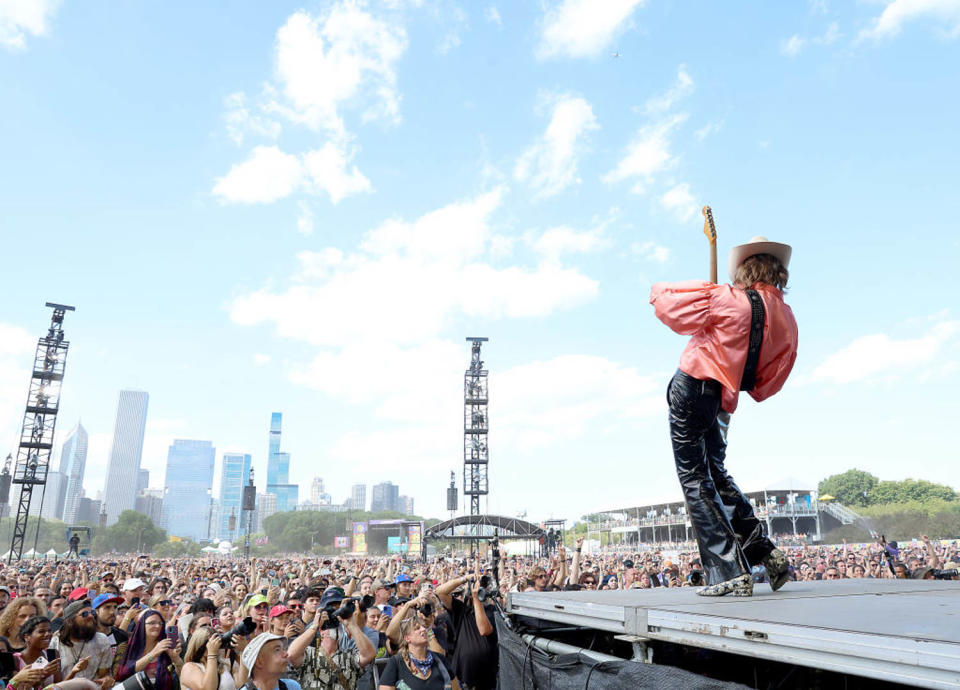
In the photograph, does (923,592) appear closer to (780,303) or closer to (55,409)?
(780,303)

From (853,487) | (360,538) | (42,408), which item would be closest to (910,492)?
(853,487)

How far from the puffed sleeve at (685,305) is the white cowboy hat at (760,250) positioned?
0.32m

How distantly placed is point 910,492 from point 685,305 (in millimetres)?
98444

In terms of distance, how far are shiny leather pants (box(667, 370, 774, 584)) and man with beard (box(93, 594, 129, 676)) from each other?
5.28 metres

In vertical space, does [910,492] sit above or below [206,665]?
above

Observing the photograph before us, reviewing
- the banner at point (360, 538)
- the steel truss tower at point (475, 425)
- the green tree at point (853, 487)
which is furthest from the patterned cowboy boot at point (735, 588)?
the green tree at point (853, 487)

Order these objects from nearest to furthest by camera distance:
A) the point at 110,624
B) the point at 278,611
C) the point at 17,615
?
the point at 278,611 → the point at 17,615 → the point at 110,624

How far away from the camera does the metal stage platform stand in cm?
128

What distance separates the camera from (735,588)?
2.66 metres

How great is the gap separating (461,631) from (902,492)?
319 feet

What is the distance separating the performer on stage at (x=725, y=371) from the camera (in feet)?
9.34

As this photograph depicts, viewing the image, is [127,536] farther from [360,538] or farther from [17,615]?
[17,615]

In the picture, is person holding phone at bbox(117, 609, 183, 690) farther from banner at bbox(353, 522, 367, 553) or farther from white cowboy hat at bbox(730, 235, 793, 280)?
banner at bbox(353, 522, 367, 553)

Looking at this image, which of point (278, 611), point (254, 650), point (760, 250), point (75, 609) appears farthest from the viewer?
point (278, 611)
